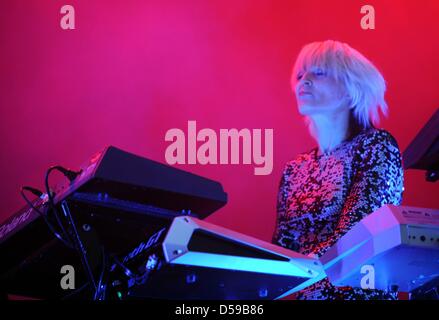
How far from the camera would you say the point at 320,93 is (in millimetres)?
2273

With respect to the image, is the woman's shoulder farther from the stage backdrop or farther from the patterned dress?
the stage backdrop

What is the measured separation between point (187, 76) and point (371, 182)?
1.29 m

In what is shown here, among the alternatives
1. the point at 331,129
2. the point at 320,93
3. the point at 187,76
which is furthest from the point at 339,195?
the point at 187,76

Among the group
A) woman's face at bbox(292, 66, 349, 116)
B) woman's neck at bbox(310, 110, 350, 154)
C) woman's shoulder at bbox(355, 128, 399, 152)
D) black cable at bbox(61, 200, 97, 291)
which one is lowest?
black cable at bbox(61, 200, 97, 291)

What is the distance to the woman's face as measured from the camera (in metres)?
2.25

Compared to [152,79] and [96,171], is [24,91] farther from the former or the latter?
[96,171]

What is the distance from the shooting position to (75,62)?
2.96m

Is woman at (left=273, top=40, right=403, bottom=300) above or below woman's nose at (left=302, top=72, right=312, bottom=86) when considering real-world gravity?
below

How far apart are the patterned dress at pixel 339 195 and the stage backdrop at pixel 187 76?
0.73 meters

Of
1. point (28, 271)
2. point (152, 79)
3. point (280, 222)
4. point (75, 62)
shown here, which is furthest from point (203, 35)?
point (28, 271)

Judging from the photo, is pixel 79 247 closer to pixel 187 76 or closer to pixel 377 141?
pixel 377 141

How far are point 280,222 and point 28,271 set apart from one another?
0.81m

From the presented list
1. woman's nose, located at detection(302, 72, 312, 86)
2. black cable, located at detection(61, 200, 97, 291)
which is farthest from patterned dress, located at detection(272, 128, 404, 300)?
black cable, located at detection(61, 200, 97, 291)

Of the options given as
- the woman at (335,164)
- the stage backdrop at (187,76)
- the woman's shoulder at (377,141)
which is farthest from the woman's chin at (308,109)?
the stage backdrop at (187,76)
